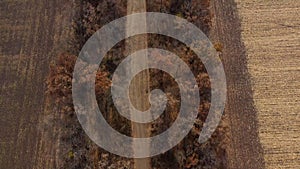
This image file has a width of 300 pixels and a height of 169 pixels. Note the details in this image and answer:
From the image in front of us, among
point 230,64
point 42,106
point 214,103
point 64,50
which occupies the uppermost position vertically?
point 230,64

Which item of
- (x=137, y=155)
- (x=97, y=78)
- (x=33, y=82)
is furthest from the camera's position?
(x=33, y=82)

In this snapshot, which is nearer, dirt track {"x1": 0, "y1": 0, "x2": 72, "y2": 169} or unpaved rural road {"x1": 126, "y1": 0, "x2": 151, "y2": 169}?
unpaved rural road {"x1": 126, "y1": 0, "x2": 151, "y2": 169}

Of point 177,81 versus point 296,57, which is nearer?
point 177,81

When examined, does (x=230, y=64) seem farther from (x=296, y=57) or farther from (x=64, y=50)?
(x=64, y=50)

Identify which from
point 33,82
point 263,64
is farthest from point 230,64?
point 33,82

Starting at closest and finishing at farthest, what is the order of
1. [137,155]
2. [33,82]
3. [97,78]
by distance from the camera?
1. [137,155]
2. [97,78]
3. [33,82]

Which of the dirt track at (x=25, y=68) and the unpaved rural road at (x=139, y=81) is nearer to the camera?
the unpaved rural road at (x=139, y=81)

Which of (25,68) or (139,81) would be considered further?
(25,68)

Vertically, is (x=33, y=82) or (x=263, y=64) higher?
(x=263, y=64)
